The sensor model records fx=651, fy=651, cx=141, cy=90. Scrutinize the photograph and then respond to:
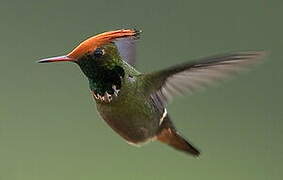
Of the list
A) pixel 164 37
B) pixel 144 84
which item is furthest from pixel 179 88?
pixel 164 37

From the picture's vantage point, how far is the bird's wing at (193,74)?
0.57 metres

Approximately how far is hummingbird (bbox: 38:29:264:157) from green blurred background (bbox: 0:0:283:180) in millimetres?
1071

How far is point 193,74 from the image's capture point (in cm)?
62

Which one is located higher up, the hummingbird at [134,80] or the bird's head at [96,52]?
the bird's head at [96,52]

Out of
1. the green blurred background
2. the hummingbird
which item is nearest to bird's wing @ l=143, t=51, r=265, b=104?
the hummingbird

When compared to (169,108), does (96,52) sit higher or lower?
higher

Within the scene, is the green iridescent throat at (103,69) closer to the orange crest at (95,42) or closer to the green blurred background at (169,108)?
the orange crest at (95,42)

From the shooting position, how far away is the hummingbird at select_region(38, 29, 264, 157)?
0.55 metres

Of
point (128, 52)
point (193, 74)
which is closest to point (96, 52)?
point (193, 74)

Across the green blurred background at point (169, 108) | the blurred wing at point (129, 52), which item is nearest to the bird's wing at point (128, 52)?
the blurred wing at point (129, 52)

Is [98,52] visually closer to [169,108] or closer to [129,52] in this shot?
[129,52]

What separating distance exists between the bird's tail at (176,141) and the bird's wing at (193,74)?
71mm

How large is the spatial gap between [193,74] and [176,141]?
171mm

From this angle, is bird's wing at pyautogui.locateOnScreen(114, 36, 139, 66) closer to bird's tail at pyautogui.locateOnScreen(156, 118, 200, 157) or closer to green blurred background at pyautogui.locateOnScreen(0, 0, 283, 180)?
bird's tail at pyautogui.locateOnScreen(156, 118, 200, 157)
